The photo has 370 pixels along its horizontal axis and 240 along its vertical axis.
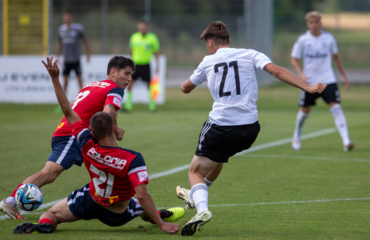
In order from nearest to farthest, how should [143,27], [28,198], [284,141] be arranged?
1. [28,198]
2. [284,141]
3. [143,27]

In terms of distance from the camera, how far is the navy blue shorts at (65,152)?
16.4 ft

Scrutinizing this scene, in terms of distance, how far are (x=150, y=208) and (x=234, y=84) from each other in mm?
1322

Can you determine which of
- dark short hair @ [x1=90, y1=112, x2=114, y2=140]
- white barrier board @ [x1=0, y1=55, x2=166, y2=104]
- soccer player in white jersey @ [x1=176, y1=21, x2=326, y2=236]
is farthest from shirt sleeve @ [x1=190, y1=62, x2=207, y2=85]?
white barrier board @ [x1=0, y1=55, x2=166, y2=104]

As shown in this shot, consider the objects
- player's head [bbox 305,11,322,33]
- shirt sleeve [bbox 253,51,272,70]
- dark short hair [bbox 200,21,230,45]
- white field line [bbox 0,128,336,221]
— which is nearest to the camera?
shirt sleeve [bbox 253,51,272,70]

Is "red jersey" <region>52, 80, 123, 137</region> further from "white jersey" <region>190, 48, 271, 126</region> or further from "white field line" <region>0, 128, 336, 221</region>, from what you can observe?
"white field line" <region>0, 128, 336, 221</region>

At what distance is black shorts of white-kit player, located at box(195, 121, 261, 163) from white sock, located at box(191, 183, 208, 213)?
284 millimetres

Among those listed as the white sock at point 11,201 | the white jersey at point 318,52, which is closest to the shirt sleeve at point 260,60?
the white sock at point 11,201

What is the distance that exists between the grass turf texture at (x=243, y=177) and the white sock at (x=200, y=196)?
0.24m

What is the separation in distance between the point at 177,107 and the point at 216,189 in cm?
1090

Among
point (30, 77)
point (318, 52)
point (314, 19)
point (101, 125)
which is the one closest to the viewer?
point (101, 125)

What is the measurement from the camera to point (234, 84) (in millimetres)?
4531

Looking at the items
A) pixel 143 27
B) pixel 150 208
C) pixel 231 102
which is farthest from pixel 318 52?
pixel 143 27

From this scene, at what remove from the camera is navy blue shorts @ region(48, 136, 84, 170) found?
4984 mm

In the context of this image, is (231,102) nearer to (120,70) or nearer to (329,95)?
(120,70)
